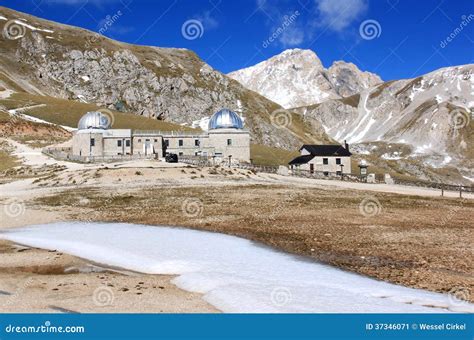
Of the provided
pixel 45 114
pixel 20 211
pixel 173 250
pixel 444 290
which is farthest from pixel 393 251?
pixel 45 114

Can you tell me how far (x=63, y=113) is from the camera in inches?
5364

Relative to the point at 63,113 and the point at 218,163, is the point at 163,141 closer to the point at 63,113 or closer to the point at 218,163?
the point at 218,163

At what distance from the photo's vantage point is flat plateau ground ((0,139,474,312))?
1420 centimetres

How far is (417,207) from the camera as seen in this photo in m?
38.1

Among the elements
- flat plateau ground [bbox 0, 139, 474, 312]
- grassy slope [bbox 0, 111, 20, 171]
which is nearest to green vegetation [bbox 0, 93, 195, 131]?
grassy slope [bbox 0, 111, 20, 171]

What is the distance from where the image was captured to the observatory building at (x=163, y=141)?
3278 inches

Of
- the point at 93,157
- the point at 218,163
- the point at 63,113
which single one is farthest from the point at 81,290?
the point at 63,113

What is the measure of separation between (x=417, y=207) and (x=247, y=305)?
30109 mm

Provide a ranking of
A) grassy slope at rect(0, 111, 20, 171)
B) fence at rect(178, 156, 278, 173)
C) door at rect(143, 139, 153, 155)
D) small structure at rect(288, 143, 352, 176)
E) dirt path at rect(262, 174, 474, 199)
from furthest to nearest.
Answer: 1. small structure at rect(288, 143, 352, 176)
2. door at rect(143, 139, 153, 155)
3. fence at rect(178, 156, 278, 173)
4. grassy slope at rect(0, 111, 20, 171)
5. dirt path at rect(262, 174, 474, 199)

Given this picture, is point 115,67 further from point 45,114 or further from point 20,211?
point 20,211

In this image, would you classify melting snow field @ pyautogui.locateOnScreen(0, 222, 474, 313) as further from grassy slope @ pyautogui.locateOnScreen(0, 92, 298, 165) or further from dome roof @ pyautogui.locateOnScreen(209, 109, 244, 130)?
grassy slope @ pyautogui.locateOnScreen(0, 92, 298, 165)

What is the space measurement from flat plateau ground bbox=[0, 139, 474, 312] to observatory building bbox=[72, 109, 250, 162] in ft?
87.1

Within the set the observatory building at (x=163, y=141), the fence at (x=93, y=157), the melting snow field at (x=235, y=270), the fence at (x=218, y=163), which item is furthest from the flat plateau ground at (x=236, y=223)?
the observatory building at (x=163, y=141)
